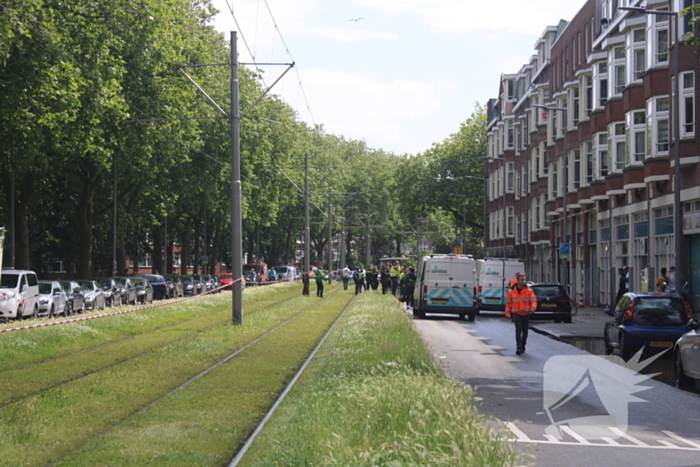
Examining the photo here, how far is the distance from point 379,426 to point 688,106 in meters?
27.7

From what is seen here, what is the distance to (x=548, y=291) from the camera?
34875mm

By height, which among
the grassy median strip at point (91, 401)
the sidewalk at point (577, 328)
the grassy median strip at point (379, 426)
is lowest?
the sidewalk at point (577, 328)

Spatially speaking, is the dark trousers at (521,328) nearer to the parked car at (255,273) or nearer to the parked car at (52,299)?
the parked car at (52,299)

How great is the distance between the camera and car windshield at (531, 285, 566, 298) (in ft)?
114

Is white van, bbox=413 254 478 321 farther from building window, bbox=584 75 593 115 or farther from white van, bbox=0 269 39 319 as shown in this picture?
building window, bbox=584 75 593 115

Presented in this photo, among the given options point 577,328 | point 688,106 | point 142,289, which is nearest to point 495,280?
point 577,328

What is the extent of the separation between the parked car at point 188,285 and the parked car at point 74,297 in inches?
816

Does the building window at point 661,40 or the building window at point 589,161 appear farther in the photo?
the building window at point 589,161

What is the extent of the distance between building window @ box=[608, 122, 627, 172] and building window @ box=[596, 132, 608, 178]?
9.16ft

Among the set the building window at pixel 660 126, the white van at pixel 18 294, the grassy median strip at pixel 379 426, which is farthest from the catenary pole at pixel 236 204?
the building window at pixel 660 126

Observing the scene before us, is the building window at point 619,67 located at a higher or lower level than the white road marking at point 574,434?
higher

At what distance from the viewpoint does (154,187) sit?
160ft

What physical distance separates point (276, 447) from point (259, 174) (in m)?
51.7

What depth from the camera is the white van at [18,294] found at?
30.1 metres
